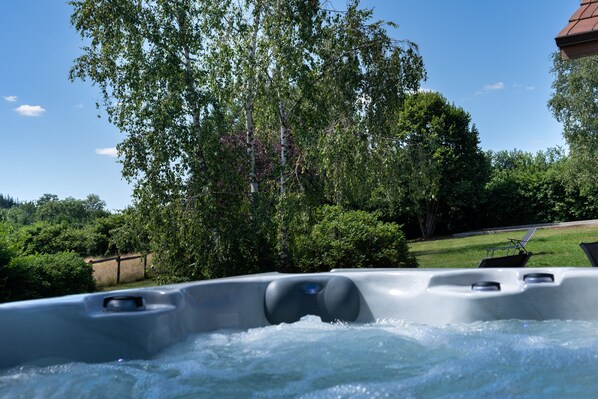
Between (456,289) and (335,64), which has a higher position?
(335,64)

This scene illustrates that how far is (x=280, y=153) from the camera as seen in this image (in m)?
8.24

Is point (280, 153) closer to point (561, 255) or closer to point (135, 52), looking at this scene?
point (135, 52)

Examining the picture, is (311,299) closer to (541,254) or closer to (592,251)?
(592,251)

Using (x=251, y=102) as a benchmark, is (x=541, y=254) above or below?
below

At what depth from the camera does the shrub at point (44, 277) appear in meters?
6.37

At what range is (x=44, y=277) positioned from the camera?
23.2ft

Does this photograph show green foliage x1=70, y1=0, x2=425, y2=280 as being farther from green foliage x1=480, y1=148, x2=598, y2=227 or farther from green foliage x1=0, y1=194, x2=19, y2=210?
green foliage x1=0, y1=194, x2=19, y2=210

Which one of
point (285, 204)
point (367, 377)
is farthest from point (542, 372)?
point (285, 204)

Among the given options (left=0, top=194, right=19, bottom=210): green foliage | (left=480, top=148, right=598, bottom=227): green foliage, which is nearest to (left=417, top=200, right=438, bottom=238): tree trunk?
(left=480, top=148, right=598, bottom=227): green foliage

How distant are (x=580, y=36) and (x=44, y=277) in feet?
21.8

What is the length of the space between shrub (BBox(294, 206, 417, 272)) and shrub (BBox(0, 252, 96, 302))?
311 cm

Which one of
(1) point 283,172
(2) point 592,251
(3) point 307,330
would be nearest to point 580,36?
(2) point 592,251

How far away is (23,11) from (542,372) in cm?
848

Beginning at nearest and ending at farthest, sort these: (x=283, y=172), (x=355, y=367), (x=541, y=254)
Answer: (x=355, y=367), (x=283, y=172), (x=541, y=254)
